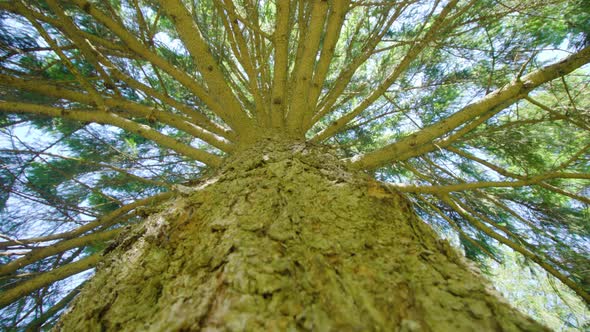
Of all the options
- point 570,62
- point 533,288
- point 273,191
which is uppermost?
point 570,62

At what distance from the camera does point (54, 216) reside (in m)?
2.50

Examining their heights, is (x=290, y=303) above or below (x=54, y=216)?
below

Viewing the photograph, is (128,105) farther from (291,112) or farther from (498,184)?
(498,184)

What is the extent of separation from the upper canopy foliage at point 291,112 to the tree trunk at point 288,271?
0.90 feet

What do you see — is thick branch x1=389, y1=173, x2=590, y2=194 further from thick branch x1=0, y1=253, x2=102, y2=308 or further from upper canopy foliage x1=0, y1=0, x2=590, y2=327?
thick branch x1=0, y1=253, x2=102, y2=308

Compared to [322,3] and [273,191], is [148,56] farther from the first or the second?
[273,191]

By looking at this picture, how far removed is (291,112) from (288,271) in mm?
1367

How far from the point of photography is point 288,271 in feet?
1.69

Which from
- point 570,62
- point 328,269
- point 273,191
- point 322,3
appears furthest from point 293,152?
point 570,62

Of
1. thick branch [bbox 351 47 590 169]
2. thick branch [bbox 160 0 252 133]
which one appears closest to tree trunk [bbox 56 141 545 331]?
thick branch [bbox 351 47 590 169]

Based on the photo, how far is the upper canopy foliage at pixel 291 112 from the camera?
1.55 metres

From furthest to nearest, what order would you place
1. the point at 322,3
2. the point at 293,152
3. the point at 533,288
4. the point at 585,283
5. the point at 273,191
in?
the point at 533,288, the point at 322,3, the point at 585,283, the point at 293,152, the point at 273,191

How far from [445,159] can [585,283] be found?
4.57 feet

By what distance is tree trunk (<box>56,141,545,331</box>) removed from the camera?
44cm
